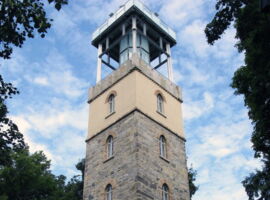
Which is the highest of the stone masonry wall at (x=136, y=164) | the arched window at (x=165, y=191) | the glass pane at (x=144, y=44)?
the glass pane at (x=144, y=44)

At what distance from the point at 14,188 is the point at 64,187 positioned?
6.29 meters

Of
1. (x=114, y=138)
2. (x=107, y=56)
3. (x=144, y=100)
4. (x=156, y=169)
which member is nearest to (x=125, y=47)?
(x=107, y=56)

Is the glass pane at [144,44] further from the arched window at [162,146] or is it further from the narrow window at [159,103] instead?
the arched window at [162,146]

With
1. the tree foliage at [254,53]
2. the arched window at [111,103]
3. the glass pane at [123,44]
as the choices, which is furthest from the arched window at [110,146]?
the tree foliage at [254,53]

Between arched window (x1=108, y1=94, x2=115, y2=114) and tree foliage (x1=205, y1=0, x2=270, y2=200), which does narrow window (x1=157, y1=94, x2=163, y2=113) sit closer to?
arched window (x1=108, y1=94, x2=115, y2=114)

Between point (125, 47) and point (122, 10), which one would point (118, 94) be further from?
point (122, 10)

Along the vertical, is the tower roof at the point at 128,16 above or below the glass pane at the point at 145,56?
above

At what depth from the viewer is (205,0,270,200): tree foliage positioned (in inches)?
408

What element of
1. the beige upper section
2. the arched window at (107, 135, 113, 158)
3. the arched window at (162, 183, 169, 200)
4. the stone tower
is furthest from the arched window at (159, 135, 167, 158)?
the arched window at (107, 135, 113, 158)

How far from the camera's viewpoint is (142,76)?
2134 centimetres

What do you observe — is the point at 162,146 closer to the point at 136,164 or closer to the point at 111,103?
the point at 136,164

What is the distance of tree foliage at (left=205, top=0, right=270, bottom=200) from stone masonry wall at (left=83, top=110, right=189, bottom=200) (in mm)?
6369

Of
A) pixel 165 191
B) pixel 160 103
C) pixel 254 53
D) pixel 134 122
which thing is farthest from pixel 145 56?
pixel 254 53

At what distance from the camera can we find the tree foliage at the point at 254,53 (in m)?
10.4
